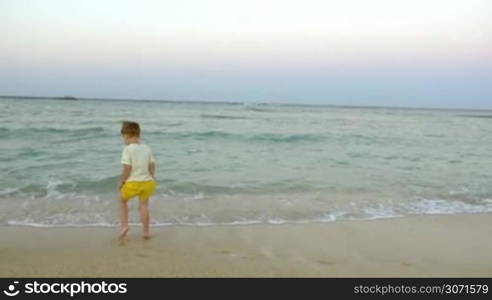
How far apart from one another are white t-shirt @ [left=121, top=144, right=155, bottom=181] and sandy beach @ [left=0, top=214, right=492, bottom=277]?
2.51ft

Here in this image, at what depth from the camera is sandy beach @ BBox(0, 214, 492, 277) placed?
414cm

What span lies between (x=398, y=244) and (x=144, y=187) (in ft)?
10.1

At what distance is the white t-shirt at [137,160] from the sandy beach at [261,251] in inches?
30.1

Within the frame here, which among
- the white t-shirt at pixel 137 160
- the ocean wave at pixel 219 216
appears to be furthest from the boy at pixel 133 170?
the ocean wave at pixel 219 216

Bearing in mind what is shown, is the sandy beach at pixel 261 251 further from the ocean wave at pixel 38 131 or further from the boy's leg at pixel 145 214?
the ocean wave at pixel 38 131

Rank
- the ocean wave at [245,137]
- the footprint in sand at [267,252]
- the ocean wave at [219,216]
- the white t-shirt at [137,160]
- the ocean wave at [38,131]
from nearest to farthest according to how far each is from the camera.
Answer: the footprint in sand at [267,252]
the white t-shirt at [137,160]
the ocean wave at [219,216]
the ocean wave at [38,131]
the ocean wave at [245,137]

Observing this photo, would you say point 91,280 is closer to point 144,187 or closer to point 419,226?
point 144,187

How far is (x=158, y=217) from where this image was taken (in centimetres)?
661

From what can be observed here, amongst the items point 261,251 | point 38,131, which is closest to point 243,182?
point 261,251

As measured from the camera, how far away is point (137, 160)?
515 cm

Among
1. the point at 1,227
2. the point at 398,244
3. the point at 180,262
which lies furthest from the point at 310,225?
the point at 1,227

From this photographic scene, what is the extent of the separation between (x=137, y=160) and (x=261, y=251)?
173 cm

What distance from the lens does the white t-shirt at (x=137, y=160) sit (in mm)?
5125

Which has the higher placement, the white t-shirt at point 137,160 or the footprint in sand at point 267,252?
the white t-shirt at point 137,160
